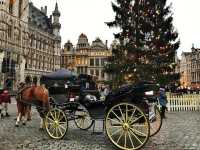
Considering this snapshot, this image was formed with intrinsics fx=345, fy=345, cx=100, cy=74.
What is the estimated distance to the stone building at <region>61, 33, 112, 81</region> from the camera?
329ft

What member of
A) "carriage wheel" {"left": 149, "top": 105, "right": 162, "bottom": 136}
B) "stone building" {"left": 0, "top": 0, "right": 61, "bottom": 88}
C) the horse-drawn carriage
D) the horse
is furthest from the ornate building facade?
the horse-drawn carriage

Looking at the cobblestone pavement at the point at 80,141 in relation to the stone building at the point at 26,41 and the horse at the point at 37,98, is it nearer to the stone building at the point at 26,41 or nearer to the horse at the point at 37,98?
the horse at the point at 37,98

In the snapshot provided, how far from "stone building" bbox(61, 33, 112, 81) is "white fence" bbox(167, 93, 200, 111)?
243 feet

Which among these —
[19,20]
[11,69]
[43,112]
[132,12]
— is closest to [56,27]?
[19,20]

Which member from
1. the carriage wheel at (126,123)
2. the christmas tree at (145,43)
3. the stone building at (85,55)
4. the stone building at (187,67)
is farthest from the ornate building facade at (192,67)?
the carriage wheel at (126,123)

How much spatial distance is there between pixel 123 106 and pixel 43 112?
416 cm

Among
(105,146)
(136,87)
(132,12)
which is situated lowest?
(105,146)

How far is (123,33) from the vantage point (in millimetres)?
29281

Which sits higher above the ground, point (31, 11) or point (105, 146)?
point (31, 11)

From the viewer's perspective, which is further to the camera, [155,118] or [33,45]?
[33,45]

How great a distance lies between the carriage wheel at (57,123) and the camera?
34.9 feet

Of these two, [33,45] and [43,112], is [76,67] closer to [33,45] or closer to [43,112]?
[33,45]

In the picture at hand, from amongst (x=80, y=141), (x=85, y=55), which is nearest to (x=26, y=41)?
(x=85, y=55)

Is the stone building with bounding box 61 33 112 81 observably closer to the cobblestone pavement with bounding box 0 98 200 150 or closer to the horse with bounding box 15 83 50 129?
the horse with bounding box 15 83 50 129
